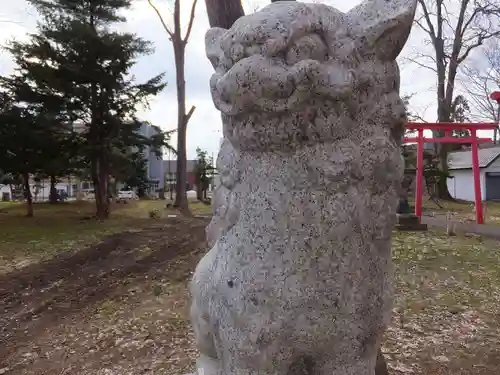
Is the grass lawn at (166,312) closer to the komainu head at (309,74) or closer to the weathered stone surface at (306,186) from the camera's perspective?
the weathered stone surface at (306,186)

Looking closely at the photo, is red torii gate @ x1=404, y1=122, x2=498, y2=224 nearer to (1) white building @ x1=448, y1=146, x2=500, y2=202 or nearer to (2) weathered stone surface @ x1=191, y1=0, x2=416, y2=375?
(2) weathered stone surface @ x1=191, y1=0, x2=416, y2=375

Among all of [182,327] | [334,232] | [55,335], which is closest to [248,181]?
[334,232]

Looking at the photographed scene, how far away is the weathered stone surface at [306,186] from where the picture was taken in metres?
1.22

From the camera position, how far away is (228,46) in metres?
1.27

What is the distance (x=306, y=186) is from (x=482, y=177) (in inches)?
897

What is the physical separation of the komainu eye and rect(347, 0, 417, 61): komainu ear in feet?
0.45

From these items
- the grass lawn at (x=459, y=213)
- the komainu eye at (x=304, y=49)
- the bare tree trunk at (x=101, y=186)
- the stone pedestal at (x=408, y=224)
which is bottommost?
the grass lawn at (x=459, y=213)

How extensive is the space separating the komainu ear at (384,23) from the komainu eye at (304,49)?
14 cm

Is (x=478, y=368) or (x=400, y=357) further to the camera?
(x=400, y=357)

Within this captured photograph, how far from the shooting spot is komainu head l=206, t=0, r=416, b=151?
119cm

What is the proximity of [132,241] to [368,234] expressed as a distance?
843 cm

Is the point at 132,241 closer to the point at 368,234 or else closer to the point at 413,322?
the point at 413,322

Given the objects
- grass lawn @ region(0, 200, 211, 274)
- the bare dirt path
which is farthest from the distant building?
the bare dirt path

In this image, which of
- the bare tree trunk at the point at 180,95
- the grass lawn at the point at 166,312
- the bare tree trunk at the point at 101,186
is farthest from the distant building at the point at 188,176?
the grass lawn at the point at 166,312
